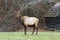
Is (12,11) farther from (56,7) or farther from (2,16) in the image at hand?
(56,7)

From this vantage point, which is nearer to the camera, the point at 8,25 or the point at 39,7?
the point at 8,25

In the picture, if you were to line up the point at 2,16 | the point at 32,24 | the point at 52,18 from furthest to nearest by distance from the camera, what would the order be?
1. the point at 2,16
2. the point at 52,18
3. the point at 32,24

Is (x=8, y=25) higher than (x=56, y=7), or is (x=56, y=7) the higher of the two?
(x=56, y=7)

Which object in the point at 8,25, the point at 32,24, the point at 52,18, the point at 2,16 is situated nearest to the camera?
the point at 32,24

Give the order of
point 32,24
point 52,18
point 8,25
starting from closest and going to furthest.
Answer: point 32,24 < point 52,18 < point 8,25

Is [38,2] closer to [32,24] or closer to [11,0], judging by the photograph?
[11,0]

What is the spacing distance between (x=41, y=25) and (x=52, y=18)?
189 inches

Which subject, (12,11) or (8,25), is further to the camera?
(12,11)

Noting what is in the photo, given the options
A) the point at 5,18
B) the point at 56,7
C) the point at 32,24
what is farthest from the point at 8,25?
the point at 32,24

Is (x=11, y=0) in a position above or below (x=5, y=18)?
above

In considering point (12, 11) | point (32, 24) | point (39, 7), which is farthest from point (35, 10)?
point (32, 24)

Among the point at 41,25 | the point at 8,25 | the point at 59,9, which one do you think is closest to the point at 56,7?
the point at 59,9

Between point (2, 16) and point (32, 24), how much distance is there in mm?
24140

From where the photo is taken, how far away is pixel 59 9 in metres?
39.7
